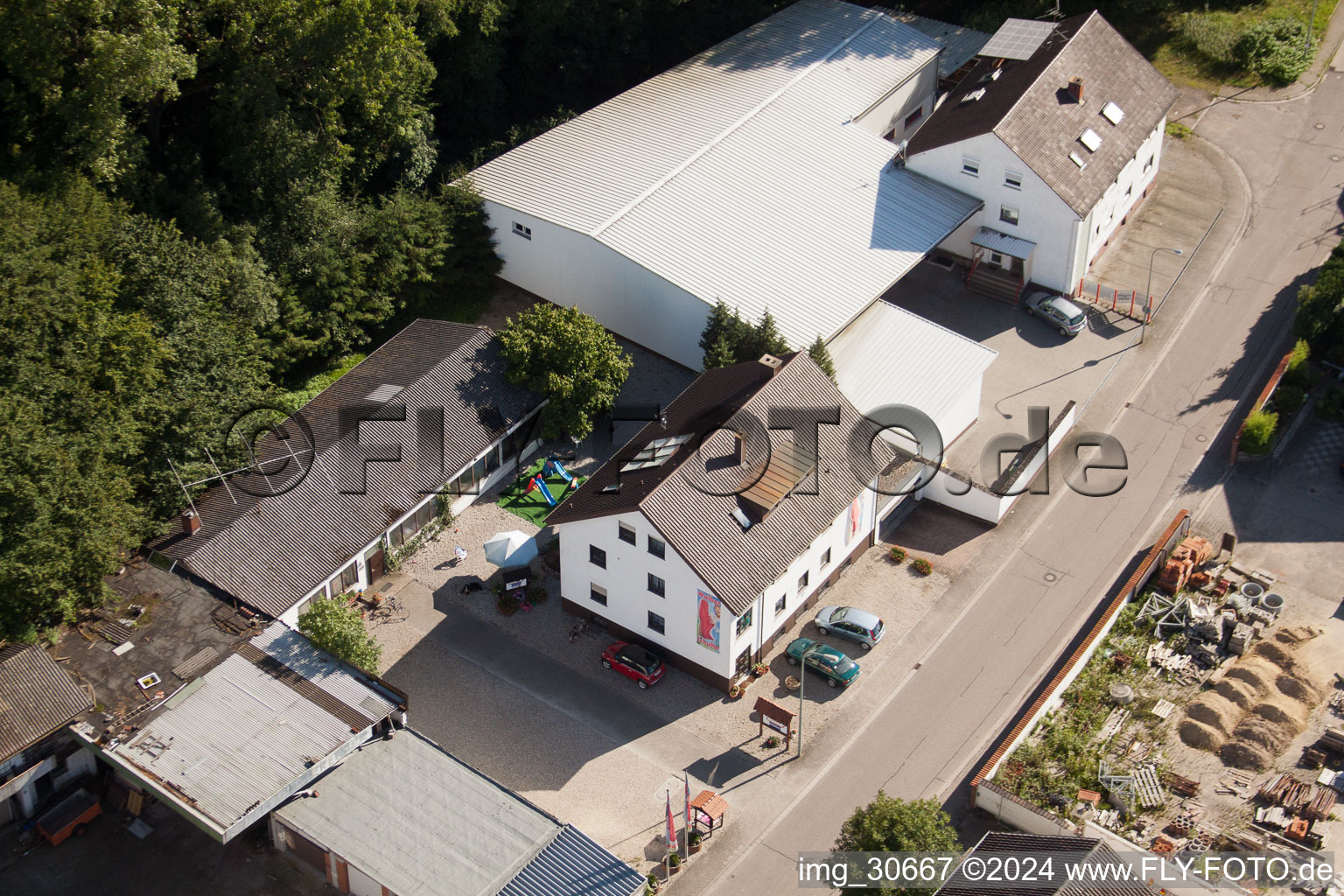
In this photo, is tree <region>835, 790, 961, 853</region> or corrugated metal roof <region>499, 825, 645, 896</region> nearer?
tree <region>835, 790, 961, 853</region>

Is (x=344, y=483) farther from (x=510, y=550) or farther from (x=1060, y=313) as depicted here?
(x=1060, y=313)

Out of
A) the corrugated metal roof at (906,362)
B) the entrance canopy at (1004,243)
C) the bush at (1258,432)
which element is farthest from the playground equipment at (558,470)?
the bush at (1258,432)

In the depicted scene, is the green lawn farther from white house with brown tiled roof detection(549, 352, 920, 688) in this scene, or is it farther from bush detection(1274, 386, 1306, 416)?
bush detection(1274, 386, 1306, 416)

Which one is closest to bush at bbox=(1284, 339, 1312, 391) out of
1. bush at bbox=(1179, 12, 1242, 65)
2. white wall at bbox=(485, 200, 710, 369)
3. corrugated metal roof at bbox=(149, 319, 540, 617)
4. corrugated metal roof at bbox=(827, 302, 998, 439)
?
corrugated metal roof at bbox=(827, 302, 998, 439)

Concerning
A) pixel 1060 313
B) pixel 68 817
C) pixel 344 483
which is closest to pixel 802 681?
pixel 344 483

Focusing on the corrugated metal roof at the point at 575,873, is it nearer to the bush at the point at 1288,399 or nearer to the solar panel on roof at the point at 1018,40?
the bush at the point at 1288,399
